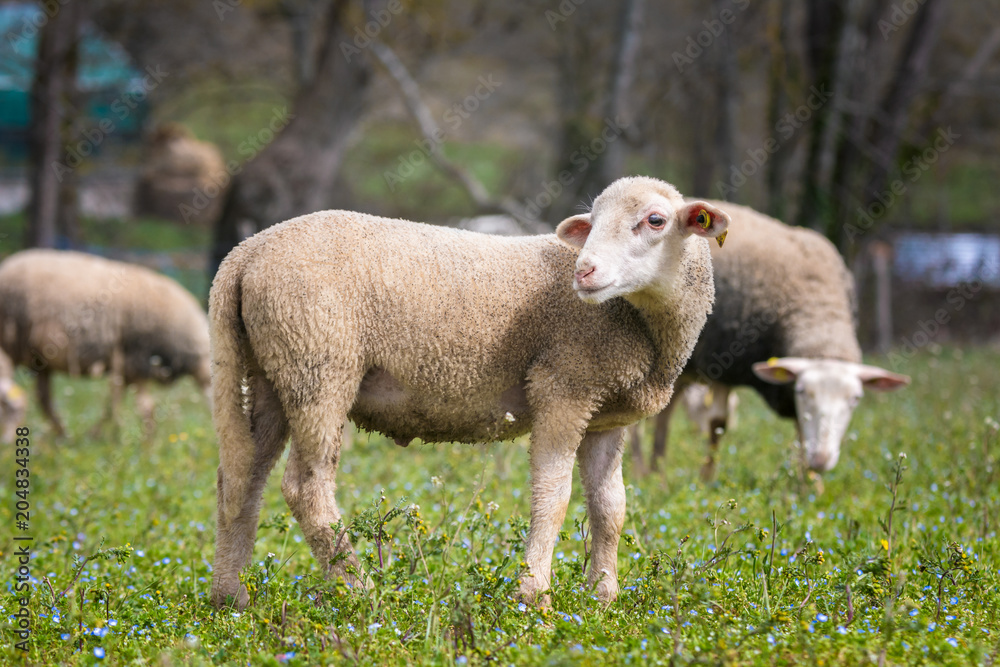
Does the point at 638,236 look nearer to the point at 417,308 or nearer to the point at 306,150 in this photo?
the point at 417,308

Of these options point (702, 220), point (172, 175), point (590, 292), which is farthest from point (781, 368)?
point (172, 175)

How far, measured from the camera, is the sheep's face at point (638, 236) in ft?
11.0

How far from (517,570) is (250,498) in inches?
47.0

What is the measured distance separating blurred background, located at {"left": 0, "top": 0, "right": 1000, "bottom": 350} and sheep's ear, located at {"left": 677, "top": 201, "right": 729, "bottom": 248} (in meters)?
2.76

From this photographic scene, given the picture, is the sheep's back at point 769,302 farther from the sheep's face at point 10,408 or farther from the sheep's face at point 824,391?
the sheep's face at point 10,408

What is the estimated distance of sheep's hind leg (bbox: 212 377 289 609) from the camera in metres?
3.70

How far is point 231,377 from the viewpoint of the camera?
11.7 ft

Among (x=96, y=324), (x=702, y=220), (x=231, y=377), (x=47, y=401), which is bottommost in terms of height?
(x=47, y=401)

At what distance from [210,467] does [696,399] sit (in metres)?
4.31

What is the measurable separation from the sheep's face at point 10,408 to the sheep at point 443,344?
18.8 feet

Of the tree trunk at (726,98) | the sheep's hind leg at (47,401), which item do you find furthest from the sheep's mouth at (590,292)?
the tree trunk at (726,98)

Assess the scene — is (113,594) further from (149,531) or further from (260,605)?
(149,531)

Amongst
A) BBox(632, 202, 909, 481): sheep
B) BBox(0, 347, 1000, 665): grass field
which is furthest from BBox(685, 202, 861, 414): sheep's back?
BBox(0, 347, 1000, 665): grass field

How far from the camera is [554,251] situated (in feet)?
12.8
